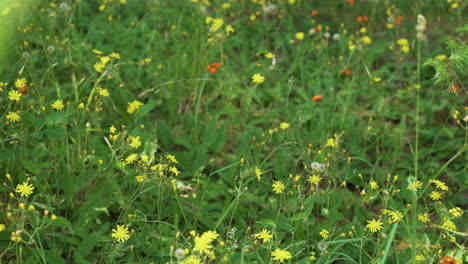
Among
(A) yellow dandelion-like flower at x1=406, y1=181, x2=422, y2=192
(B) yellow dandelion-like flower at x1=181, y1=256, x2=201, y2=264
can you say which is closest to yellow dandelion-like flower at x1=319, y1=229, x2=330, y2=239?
(A) yellow dandelion-like flower at x1=406, y1=181, x2=422, y2=192

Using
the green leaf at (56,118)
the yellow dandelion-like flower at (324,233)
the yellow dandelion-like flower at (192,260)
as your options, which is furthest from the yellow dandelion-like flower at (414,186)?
the green leaf at (56,118)

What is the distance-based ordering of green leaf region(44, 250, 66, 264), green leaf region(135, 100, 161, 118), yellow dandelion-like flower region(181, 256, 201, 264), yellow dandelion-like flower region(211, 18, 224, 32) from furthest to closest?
1. yellow dandelion-like flower region(211, 18, 224, 32)
2. green leaf region(135, 100, 161, 118)
3. green leaf region(44, 250, 66, 264)
4. yellow dandelion-like flower region(181, 256, 201, 264)

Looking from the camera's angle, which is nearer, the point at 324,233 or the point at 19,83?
the point at 324,233

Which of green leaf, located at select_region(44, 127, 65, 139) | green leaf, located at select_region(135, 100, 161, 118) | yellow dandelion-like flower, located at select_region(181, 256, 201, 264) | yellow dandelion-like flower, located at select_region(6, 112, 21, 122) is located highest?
yellow dandelion-like flower, located at select_region(6, 112, 21, 122)

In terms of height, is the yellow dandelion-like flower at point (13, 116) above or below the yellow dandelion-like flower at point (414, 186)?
above

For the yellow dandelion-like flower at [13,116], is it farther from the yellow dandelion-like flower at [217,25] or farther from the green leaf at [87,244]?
the yellow dandelion-like flower at [217,25]

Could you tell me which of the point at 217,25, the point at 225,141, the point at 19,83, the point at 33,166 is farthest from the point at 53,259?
the point at 217,25

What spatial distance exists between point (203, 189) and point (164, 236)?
30 cm

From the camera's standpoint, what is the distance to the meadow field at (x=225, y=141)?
1795mm

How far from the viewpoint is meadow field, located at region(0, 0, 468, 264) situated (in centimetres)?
179

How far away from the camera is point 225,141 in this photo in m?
2.56

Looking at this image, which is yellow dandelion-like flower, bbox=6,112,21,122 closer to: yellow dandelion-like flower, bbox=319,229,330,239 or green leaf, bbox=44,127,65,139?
green leaf, bbox=44,127,65,139

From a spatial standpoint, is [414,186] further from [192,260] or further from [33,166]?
[33,166]

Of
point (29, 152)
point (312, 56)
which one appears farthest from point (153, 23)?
point (29, 152)
